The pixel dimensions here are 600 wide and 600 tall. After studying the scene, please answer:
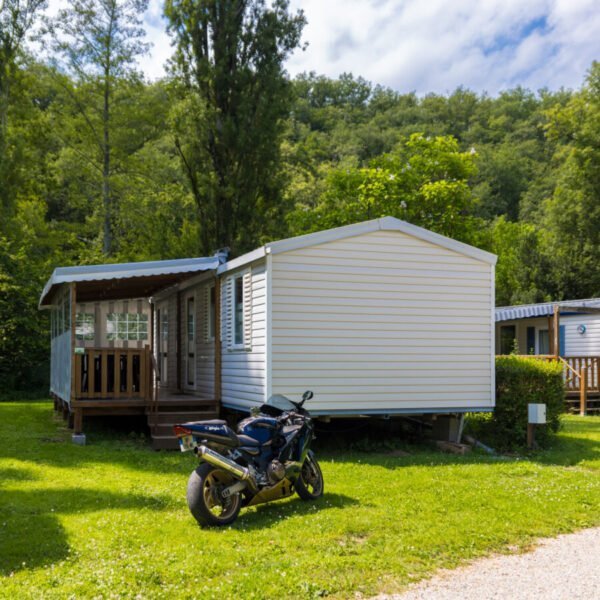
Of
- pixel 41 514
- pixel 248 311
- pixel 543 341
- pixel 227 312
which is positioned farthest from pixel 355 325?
pixel 543 341

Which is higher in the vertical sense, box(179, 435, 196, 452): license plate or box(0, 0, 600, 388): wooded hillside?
box(0, 0, 600, 388): wooded hillside

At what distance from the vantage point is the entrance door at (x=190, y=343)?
559 inches

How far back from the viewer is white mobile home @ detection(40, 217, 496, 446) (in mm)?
10320

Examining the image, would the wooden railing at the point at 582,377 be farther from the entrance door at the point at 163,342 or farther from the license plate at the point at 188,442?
A: the license plate at the point at 188,442

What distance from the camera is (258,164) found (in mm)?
19406

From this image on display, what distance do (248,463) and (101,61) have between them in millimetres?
23763

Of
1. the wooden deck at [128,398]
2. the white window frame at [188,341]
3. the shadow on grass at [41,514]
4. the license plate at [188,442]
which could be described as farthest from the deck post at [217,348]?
the license plate at [188,442]

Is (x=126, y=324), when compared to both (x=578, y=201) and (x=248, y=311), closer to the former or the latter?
(x=248, y=311)

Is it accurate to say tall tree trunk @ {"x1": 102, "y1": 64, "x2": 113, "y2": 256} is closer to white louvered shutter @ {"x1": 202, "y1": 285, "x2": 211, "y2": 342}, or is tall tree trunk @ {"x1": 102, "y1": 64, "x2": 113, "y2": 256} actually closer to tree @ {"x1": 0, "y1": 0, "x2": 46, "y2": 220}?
tree @ {"x1": 0, "y1": 0, "x2": 46, "y2": 220}

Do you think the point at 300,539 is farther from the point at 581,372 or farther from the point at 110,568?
the point at 581,372

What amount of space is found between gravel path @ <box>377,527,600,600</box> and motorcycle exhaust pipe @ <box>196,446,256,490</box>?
1968 millimetres

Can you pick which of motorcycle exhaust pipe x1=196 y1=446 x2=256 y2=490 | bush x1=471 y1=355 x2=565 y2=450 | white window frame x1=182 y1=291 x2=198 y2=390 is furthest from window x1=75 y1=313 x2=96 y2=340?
motorcycle exhaust pipe x1=196 y1=446 x2=256 y2=490

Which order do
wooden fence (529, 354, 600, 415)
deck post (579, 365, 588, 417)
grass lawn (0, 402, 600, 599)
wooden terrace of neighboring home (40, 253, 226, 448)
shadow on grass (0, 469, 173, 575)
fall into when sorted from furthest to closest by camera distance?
wooden fence (529, 354, 600, 415)
deck post (579, 365, 588, 417)
wooden terrace of neighboring home (40, 253, 226, 448)
shadow on grass (0, 469, 173, 575)
grass lawn (0, 402, 600, 599)

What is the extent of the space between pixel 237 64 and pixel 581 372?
12.0 meters
